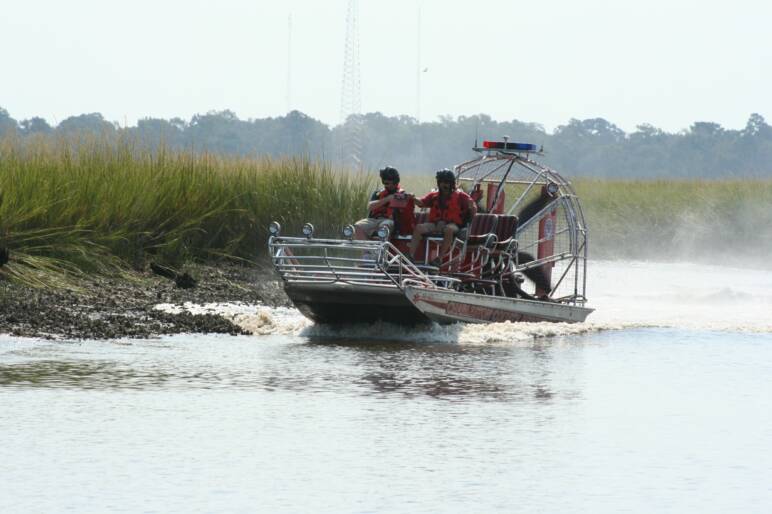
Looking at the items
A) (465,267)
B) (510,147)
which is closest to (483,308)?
(465,267)

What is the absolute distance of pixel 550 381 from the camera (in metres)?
14.9

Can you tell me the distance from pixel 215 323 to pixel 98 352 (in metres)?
2.89

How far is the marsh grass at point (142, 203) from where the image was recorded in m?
20.2

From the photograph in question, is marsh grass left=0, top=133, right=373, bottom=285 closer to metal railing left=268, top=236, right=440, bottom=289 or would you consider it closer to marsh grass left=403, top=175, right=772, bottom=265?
metal railing left=268, top=236, right=440, bottom=289

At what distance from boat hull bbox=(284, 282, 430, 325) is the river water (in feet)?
0.87

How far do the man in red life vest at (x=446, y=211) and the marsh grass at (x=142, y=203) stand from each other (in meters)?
4.57

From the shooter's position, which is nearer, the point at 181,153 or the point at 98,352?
the point at 98,352

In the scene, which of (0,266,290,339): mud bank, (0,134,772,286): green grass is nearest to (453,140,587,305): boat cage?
(0,266,290,339): mud bank


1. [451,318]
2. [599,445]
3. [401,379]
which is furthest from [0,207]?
[599,445]

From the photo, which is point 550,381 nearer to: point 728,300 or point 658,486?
point 658,486

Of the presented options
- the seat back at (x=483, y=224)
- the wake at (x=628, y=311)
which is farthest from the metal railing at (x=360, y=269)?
the seat back at (x=483, y=224)

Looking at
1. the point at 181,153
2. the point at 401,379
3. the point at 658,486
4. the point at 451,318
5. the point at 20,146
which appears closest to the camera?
the point at 658,486

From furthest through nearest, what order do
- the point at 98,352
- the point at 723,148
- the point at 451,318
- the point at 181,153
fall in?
the point at 723,148 → the point at 181,153 → the point at 451,318 → the point at 98,352

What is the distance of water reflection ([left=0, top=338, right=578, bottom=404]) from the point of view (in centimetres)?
1381
